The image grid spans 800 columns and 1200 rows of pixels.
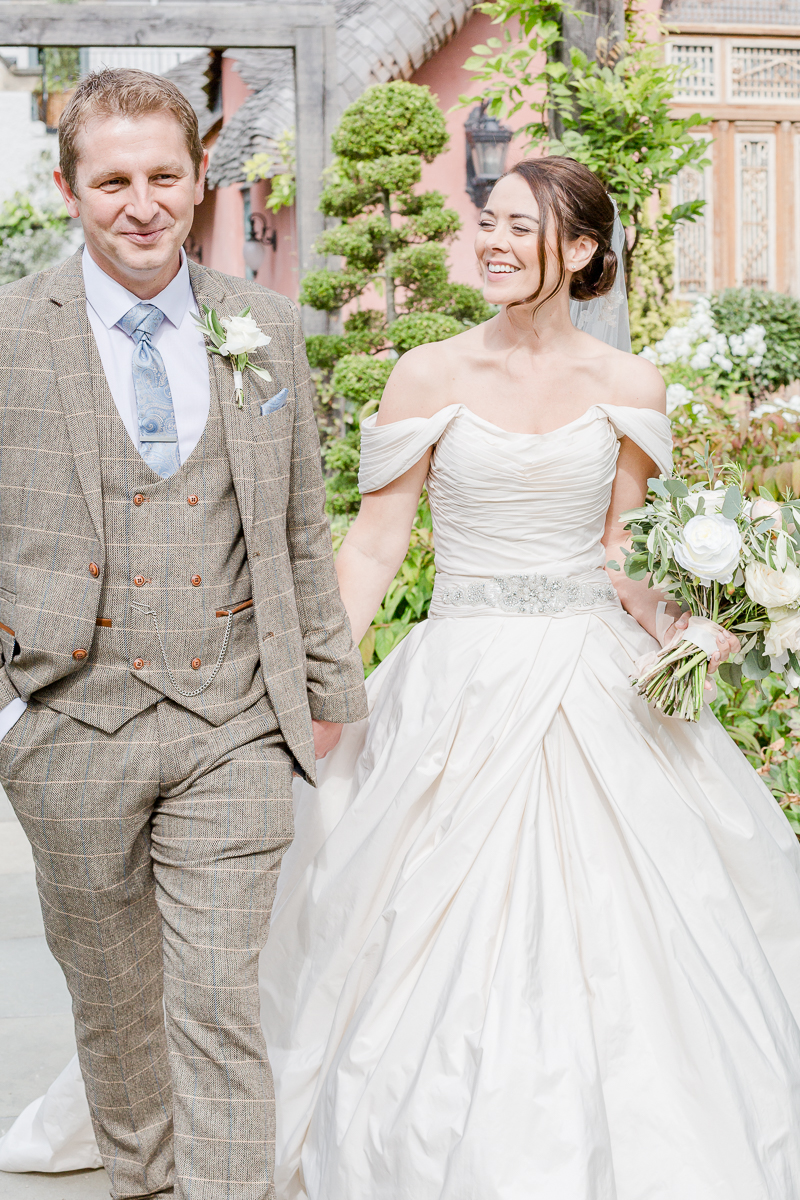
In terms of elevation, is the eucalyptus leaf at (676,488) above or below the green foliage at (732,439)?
below

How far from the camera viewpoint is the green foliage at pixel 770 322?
9.95 meters

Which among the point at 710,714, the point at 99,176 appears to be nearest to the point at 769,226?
the point at 710,714

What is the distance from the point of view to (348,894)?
2.33 metres

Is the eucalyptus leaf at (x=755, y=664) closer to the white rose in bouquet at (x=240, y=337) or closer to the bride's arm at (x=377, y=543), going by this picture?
the bride's arm at (x=377, y=543)

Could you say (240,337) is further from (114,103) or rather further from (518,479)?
(518,479)

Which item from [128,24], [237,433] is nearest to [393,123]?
[128,24]

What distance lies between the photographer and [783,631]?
2342 mm

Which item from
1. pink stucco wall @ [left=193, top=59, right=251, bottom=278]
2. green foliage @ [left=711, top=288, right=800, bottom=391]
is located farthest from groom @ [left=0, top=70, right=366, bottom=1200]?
green foliage @ [left=711, top=288, right=800, bottom=391]

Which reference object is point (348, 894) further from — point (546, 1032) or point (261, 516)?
point (261, 516)

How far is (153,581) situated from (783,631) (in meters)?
1.18

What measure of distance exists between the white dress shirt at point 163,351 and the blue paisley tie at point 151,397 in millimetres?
12

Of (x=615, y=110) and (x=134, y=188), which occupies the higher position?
(x=615, y=110)

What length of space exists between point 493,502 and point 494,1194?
1290mm

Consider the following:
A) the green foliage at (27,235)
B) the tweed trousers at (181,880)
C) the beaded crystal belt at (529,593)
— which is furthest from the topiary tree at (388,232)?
the tweed trousers at (181,880)
